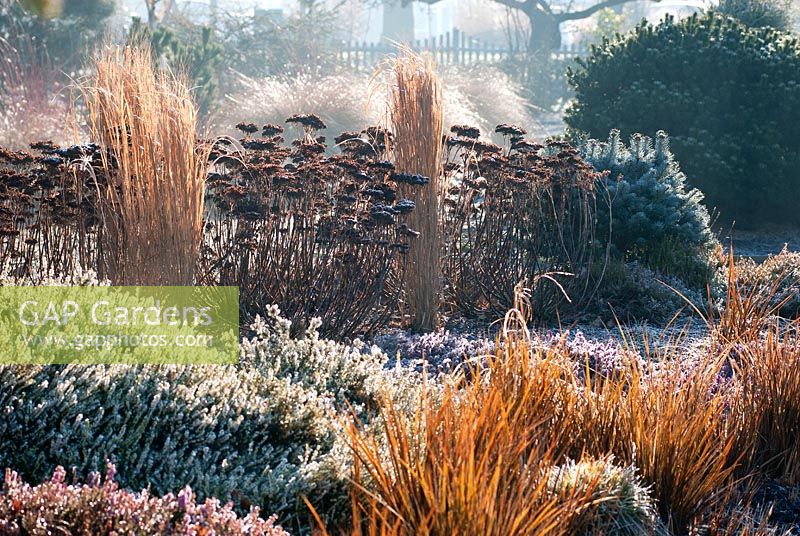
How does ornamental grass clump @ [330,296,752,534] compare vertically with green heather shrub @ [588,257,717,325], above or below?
above

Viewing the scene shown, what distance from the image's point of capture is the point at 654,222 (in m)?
7.68

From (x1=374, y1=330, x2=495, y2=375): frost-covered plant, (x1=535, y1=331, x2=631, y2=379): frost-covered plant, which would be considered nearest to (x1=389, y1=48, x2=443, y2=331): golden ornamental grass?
(x1=374, y1=330, x2=495, y2=375): frost-covered plant

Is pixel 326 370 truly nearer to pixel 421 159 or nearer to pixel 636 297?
pixel 421 159

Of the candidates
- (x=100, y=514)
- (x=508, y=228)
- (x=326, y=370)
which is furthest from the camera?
(x=508, y=228)

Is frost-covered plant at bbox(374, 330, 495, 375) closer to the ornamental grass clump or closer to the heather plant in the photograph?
the heather plant

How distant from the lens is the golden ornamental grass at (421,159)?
5449 mm

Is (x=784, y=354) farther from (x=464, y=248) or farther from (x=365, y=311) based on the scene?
(x=464, y=248)

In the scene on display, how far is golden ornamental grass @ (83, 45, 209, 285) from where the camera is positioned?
4402mm

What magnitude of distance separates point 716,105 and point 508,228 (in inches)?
232

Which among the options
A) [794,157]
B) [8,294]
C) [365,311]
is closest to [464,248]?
[365,311]

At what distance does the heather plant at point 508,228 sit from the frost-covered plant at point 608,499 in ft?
10.3

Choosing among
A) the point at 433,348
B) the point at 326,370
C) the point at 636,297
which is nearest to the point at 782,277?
the point at 636,297

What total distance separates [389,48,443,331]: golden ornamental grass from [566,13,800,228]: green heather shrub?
243 inches

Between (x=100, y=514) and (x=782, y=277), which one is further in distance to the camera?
(x=782, y=277)
